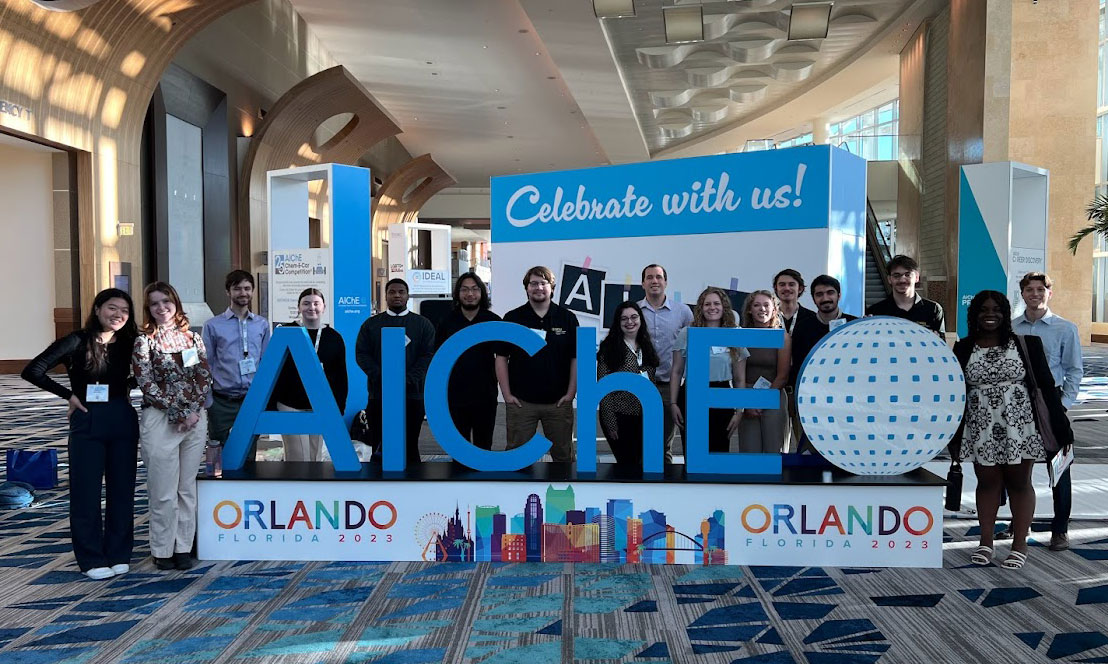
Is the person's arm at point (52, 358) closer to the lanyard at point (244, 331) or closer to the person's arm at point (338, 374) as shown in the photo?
the lanyard at point (244, 331)

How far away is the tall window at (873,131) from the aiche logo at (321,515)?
624 inches

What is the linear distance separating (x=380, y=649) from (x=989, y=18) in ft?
42.1

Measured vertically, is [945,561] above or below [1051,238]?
below

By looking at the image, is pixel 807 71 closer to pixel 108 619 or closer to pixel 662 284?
pixel 662 284

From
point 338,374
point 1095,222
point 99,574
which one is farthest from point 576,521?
point 1095,222

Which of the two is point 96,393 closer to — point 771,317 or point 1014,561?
point 771,317

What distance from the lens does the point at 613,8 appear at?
10.9 meters

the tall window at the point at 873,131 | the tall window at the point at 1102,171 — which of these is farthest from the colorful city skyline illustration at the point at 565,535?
the tall window at the point at 1102,171

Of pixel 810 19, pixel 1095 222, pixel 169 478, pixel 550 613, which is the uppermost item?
pixel 810 19

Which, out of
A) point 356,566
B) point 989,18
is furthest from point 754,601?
point 989,18

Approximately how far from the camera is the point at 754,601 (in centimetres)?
352

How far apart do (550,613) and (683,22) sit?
991 cm

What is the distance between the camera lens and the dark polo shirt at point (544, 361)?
4.77 metres

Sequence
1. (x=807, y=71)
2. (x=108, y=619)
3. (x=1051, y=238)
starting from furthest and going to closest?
(x=807, y=71) → (x=1051, y=238) → (x=108, y=619)
